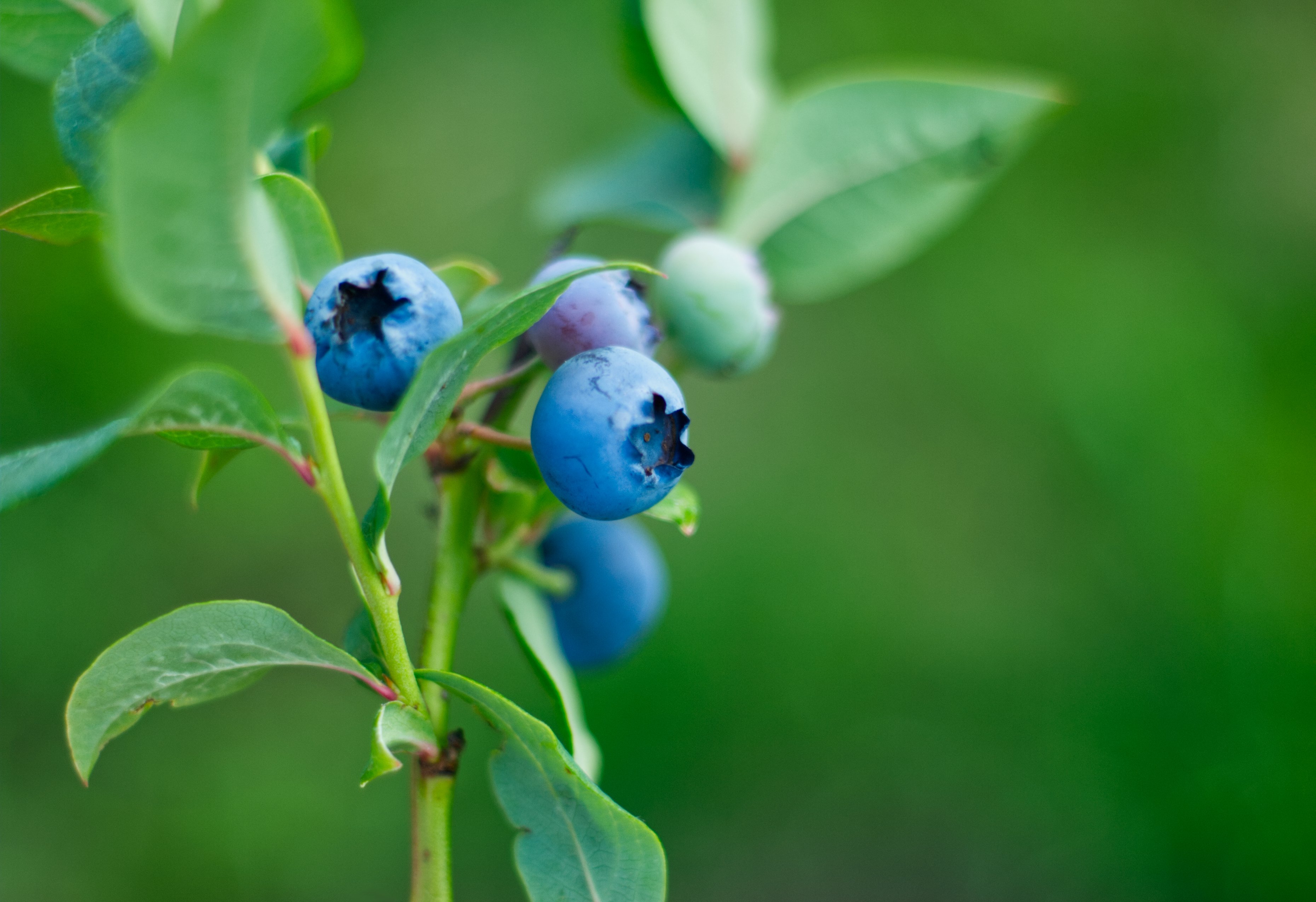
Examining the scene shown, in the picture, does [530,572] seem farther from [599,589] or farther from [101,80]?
[101,80]

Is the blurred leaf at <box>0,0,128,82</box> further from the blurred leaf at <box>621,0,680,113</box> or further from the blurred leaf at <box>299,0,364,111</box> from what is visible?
the blurred leaf at <box>621,0,680,113</box>

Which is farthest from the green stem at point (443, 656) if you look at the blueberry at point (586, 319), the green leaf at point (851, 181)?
the green leaf at point (851, 181)

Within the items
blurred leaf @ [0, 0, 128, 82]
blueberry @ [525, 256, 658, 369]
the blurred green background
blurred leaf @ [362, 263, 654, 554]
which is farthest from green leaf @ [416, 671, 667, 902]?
the blurred green background

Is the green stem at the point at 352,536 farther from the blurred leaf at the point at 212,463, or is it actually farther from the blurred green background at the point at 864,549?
the blurred green background at the point at 864,549

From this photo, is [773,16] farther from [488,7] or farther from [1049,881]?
[1049,881]

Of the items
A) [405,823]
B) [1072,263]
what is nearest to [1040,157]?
[1072,263]

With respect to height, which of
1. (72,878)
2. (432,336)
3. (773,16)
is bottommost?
(72,878)
